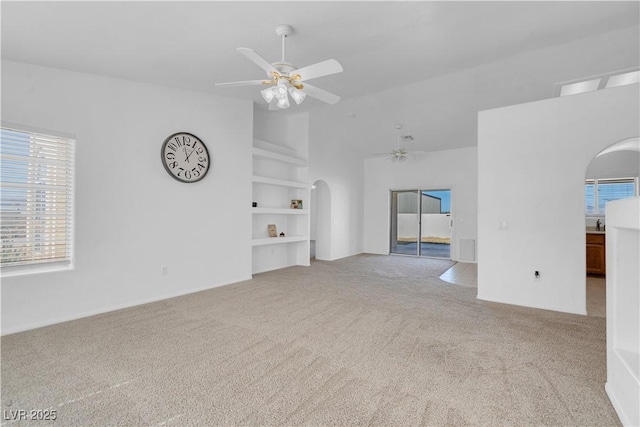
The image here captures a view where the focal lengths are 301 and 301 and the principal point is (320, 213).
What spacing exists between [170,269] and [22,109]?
95.0 inches

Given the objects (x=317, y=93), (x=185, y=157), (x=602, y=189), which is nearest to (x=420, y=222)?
(x=602, y=189)

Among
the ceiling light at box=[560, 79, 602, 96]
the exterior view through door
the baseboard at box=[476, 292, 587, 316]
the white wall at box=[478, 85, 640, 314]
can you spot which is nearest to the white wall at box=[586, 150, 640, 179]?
the ceiling light at box=[560, 79, 602, 96]

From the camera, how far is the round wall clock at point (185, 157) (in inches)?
167

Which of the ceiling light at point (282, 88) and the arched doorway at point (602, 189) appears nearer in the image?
the ceiling light at point (282, 88)

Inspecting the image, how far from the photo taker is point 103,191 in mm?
3645

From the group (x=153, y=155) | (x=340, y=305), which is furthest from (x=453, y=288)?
(x=153, y=155)

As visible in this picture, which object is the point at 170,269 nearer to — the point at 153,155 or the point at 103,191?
the point at 103,191

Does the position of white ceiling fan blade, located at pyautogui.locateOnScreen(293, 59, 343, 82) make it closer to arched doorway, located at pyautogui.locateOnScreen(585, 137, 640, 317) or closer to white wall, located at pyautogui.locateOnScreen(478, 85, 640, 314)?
white wall, located at pyautogui.locateOnScreen(478, 85, 640, 314)

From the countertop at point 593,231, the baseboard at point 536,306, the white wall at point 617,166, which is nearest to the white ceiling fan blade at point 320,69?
the baseboard at point 536,306

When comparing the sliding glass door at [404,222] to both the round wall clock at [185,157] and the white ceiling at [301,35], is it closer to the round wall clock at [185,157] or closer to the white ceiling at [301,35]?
the white ceiling at [301,35]

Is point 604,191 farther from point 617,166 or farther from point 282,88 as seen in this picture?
point 282,88

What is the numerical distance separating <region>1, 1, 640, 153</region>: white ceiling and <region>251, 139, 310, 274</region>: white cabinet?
210 centimetres

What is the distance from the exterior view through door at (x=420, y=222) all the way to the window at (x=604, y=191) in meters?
2.84

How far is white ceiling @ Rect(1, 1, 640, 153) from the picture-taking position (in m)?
2.65
